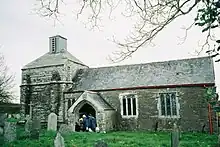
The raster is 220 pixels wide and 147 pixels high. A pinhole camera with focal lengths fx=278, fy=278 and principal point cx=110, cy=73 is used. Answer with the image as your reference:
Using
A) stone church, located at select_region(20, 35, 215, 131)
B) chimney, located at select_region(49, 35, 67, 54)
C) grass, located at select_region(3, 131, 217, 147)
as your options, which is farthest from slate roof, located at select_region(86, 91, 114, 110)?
chimney, located at select_region(49, 35, 67, 54)

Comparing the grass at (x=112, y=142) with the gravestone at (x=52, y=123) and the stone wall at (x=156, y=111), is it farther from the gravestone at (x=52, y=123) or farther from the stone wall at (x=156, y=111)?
the stone wall at (x=156, y=111)

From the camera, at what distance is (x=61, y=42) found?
27.8m

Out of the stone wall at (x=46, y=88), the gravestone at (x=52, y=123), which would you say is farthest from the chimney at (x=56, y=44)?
the gravestone at (x=52, y=123)

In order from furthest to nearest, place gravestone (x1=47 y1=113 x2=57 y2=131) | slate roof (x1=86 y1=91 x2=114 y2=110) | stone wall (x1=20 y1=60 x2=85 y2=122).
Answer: stone wall (x1=20 y1=60 x2=85 y2=122) < slate roof (x1=86 y1=91 x2=114 y2=110) < gravestone (x1=47 y1=113 x2=57 y2=131)

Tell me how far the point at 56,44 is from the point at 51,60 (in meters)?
2.33

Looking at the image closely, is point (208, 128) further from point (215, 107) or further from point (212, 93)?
point (215, 107)

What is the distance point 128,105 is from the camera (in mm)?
21391

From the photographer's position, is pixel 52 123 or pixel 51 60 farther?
pixel 51 60

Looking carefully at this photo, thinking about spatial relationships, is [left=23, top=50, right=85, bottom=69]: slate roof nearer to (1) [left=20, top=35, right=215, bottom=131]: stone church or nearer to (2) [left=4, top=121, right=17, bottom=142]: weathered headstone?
(1) [left=20, top=35, right=215, bottom=131]: stone church

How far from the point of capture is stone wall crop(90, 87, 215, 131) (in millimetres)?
19078

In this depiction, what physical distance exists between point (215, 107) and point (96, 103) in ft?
53.3

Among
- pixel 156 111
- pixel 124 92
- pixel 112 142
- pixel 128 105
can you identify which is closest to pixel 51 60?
pixel 124 92

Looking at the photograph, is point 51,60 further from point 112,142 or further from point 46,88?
point 112,142

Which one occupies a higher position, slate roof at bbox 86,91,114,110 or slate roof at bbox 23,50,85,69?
slate roof at bbox 23,50,85,69
